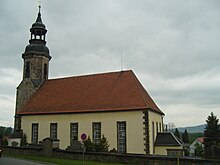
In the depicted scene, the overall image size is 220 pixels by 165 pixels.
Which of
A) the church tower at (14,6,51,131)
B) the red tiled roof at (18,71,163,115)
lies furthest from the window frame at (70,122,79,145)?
the church tower at (14,6,51,131)

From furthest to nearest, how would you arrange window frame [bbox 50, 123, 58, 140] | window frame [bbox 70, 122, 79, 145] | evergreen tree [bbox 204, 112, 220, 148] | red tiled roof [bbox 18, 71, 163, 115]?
evergreen tree [bbox 204, 112, 220, 148]
window frame [bbox 50, 123, 58, 140]
window frame [bbox 70, 122, 79, 145]
red tiled roof [bbox 18, 71, 163, 115]

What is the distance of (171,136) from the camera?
84.9 feet

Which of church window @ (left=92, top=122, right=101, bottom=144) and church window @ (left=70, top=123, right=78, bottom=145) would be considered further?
church window @ (left=70, top=123, right=78, bottom=145)

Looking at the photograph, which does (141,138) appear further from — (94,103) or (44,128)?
(44,128)

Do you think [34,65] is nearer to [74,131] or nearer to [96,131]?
[74,131]

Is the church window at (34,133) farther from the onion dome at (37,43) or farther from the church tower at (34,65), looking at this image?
the onion dome at (37,43)

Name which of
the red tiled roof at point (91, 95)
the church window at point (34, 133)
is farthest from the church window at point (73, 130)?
the church window at point (34, 133)

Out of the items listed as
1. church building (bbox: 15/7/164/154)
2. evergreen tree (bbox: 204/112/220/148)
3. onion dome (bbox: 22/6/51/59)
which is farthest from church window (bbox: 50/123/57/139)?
evergreen tree (bbox: 204/112/220/148)

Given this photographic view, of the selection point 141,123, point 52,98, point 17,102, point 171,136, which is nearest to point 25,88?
point 17,102

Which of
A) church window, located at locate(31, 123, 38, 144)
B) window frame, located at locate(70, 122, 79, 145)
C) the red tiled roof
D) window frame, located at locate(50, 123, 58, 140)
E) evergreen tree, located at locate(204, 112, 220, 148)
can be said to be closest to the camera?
the red tiled roof

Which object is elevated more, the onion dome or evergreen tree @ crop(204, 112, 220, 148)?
the onion dome

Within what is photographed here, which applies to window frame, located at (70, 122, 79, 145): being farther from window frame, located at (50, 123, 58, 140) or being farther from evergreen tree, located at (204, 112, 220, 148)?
evergreen tree, located at (204, 112, 220, 148)

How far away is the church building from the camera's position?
81.8 ft

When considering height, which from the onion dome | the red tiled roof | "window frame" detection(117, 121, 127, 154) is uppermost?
the onion dome
